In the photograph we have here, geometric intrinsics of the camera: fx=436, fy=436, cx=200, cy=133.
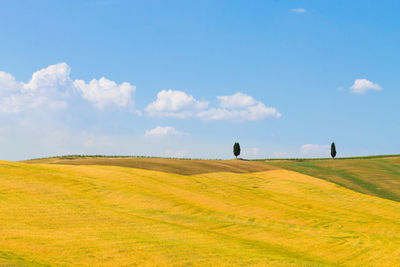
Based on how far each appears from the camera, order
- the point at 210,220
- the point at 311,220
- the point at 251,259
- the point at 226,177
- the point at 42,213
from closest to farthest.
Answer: the point at 251,259 < the point at 42,213 < the point at 210,220 < the point at 311,220 < the point at 226,177

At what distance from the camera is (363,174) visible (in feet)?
238

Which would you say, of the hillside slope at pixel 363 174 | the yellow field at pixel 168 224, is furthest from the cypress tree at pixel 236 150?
the yellow field at pixel 168 224

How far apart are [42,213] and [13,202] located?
306cm

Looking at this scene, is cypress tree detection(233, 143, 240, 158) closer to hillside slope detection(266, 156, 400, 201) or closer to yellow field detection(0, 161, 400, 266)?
hillside slope detection(266, 156, 400, 201)

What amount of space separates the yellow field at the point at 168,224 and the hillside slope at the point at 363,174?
15.9m

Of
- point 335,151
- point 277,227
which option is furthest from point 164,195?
point 335,151

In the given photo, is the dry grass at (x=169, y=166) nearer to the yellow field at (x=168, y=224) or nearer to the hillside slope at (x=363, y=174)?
the yellow field at (x=168, y=224)

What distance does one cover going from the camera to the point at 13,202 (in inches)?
1056

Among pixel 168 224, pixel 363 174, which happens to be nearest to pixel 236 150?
pixel 363 174

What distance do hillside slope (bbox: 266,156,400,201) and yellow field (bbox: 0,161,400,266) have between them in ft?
52.3

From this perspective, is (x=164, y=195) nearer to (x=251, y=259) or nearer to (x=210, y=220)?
(x=210, y=220)

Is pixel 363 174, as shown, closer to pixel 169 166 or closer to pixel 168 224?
pixel 169 166

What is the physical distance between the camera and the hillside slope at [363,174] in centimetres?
6005

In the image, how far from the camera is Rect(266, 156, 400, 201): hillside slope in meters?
60.0
